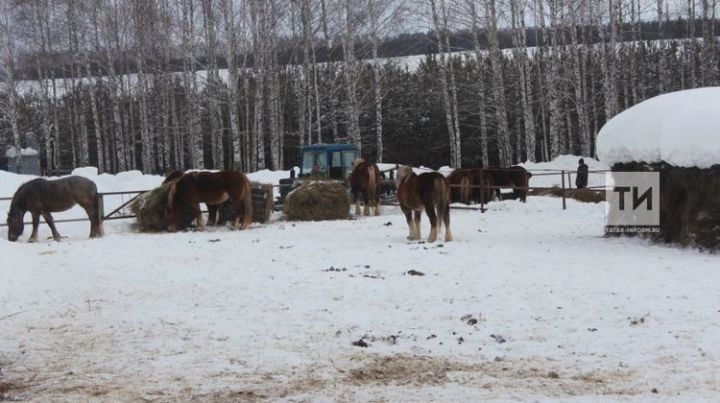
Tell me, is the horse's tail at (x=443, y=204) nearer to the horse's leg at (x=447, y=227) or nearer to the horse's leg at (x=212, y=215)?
the horse's leg at (x=447, y=227)

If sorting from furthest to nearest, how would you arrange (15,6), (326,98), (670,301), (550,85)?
(326,98) < (15,6) < (550,85) < (670,301)

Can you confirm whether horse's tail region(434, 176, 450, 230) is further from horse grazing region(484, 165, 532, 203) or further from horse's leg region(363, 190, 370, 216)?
horse grazing region(484, 165, 532, 203)

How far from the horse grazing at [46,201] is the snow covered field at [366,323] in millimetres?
3096

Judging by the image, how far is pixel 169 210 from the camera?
15.0 metres

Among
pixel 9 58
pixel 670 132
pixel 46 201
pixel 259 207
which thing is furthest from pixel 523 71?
pixel 9 58

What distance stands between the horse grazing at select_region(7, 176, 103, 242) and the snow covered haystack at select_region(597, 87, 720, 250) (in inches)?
394

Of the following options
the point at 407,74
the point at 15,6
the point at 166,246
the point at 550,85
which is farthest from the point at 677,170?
the point at 407,74

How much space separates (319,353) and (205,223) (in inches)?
460

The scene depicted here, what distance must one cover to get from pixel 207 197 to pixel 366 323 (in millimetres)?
9460

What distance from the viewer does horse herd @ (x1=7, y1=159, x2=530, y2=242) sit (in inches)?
470

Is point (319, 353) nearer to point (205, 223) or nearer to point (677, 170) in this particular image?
point (677, 170)

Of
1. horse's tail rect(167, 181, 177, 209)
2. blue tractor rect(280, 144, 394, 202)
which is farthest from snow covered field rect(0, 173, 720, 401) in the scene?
blue tractor rect(280, 144, 394, 202)

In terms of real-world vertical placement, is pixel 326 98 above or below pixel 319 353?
above

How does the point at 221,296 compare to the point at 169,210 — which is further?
the point at 169,210
